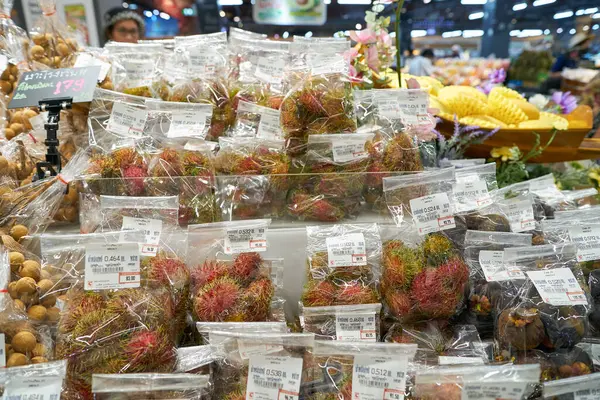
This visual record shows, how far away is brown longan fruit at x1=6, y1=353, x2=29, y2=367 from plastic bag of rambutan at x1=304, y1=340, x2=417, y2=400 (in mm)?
605

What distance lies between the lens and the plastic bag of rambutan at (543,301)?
1.01 meters

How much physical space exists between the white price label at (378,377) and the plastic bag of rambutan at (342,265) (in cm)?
18

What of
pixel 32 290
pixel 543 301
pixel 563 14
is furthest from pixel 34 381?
pixel 563 14

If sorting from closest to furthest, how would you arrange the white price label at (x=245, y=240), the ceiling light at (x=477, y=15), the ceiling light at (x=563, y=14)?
the white price label at (x=245, y=240), the ceiling light at (x=563, y=14), the ceiling light at (x=477, y=15)

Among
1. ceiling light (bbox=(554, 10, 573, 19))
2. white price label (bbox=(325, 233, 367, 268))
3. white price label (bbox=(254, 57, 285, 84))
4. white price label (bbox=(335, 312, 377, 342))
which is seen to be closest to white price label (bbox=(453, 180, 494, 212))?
white price label (bbox=(325, 233, 367, 268))

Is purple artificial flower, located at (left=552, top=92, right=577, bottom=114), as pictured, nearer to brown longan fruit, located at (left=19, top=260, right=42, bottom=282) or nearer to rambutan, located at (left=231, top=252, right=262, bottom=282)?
rambutan, located at (left=231, top=252, right=262, bottom=282)

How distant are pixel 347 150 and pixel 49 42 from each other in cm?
126

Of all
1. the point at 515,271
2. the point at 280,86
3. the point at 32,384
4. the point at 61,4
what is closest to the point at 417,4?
the point at 61,4

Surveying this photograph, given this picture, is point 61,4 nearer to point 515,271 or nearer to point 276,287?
point 276,287

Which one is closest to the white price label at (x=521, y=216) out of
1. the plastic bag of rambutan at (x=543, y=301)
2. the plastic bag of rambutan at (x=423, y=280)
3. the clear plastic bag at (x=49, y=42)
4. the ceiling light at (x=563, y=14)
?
the plastic bag of rambutan at (x=543, y=301)

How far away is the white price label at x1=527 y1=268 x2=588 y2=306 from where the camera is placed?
3.39ft

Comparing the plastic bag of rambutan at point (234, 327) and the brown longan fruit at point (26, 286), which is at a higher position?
the brown longan fruit at point (26, 286)

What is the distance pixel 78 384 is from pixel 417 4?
965 centimetres

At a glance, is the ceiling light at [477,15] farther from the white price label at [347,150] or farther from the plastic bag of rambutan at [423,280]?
the plastic bag of rambutan at [423,280]
